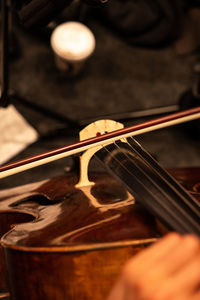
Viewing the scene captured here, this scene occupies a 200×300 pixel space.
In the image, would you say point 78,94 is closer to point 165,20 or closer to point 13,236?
point 165,20

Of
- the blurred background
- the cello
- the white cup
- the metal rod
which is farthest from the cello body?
the white cup

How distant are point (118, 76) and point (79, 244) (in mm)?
1270

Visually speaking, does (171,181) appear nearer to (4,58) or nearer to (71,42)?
(4,58)

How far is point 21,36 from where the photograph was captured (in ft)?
5.71

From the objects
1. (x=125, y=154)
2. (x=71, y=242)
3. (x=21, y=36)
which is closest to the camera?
(x=71, y=242)

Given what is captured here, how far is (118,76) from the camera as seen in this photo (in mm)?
1722

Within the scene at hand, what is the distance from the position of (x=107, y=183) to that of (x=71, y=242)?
25 centimetres

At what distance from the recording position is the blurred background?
1.49 m

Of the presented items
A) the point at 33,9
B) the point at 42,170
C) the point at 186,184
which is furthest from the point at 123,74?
the point at 186,184

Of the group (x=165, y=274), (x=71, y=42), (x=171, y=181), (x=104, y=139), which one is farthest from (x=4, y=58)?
(x=165, y=274)

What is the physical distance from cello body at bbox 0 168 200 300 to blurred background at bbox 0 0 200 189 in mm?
723

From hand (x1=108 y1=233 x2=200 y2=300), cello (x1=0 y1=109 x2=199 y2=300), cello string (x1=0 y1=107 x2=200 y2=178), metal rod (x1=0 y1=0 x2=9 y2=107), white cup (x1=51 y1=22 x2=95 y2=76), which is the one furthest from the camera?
white cup (x1=51 y1=22 x2=95 y2=76)

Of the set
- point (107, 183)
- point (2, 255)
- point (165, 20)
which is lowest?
point (2, 255)

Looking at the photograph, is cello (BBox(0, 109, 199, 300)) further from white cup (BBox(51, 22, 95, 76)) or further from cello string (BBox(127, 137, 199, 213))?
white cup (BBox(51, 22, 95, 76))
